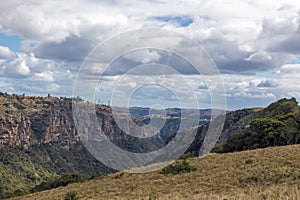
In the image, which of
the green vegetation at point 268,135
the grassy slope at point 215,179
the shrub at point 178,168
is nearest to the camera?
the grassy slope at point 215,179

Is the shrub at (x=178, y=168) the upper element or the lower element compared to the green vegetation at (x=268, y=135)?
lower

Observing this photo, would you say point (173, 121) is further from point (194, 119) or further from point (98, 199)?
point (98, 199)

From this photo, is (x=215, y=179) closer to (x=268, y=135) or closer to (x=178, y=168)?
(x=178, y=168)

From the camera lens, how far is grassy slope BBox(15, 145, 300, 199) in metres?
22.4

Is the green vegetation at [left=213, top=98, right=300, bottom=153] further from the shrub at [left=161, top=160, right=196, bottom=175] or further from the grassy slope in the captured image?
the shrub at [left=161, top=160, right=196, bottom=175]

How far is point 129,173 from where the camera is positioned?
116 ft

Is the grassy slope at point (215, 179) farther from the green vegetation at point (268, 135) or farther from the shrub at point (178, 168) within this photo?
the green vegetation at point (268, 135)

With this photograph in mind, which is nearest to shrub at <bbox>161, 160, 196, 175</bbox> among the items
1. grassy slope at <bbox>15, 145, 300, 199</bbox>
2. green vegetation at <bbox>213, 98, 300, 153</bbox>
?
grassy slope at <bbox>15, 145, 300, 199</bbox>

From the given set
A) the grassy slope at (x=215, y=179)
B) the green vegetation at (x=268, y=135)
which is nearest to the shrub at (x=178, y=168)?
the grassy slope at (x=215, y=179)

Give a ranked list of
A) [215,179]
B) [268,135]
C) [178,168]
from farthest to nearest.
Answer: [268,135] < [178,168] < [215,179]

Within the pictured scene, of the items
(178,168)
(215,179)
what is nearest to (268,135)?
(178,168)

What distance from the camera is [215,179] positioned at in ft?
84.3

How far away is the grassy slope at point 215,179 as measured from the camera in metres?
22.4

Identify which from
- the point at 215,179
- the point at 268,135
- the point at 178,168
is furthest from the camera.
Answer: the point at 268,135
